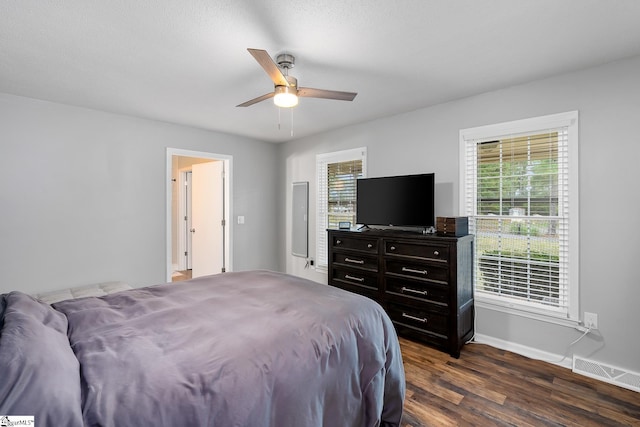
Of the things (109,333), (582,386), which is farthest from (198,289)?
(582,386)

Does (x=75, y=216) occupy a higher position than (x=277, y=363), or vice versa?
(x=75, y=216)

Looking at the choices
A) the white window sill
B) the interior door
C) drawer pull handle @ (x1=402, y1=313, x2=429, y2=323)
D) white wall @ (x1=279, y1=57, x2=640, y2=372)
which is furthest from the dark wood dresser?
the interior door

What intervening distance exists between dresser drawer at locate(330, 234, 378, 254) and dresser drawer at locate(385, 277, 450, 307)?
378 millimetres

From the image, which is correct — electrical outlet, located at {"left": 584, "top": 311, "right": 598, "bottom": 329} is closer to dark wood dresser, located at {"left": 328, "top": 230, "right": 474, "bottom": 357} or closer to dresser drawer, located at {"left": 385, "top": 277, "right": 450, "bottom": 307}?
dark wood dresser, located at {"left": 328, "top": 230, "right": 474, "bottom": 357}

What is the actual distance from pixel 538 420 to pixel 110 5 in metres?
3.59

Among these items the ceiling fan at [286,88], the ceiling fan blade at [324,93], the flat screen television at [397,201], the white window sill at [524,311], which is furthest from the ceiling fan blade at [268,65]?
the white window sill at [524,311]

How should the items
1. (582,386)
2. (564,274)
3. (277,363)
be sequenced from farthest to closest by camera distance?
(564,274)
(582,386)
(277,363)

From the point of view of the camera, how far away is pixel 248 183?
4855 millimetres

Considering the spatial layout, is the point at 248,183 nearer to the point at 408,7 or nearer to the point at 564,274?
the point at 408,7

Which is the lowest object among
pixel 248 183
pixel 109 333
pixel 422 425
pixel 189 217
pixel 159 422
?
pixel 422 425

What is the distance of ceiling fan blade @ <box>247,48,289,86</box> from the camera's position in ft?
5.62

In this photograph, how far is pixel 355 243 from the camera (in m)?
3.48

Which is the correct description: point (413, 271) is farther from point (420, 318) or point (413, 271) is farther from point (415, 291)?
point (420, 318)

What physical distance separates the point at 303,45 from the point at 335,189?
8.30 feet
